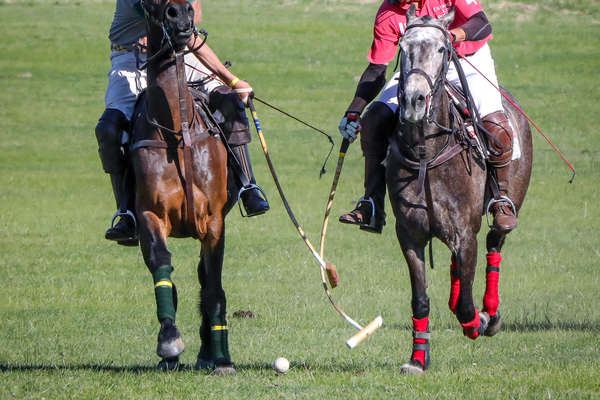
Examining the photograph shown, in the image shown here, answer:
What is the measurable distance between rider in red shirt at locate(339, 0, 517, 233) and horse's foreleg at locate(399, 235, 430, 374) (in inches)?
25.9

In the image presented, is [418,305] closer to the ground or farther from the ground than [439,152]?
closer to the ground

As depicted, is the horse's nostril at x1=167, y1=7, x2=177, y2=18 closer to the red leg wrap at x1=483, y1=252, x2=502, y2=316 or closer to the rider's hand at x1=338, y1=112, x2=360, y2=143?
the rider's hand at x1=338, y1=112, x2=360, y2=143

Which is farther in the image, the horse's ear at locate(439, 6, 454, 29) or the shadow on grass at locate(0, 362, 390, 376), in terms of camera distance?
the shadow on grass at locate(0, 362, 390, 376)

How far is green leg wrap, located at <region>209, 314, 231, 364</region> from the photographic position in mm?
9188

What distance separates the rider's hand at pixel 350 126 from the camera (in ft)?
31.6

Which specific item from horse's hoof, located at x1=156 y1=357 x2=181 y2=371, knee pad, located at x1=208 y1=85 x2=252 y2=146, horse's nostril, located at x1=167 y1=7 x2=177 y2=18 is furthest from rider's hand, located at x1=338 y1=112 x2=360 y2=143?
horse's hoof, located at x1=156 y1=357 x2=181 y2=371

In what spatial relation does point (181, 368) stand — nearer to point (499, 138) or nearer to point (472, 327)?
point (472, 327)

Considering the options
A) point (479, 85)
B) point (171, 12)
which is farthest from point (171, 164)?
point (479, 85)

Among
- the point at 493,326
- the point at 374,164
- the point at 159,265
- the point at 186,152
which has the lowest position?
the point at 493,326

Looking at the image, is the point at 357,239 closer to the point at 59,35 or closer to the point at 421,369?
the point at 421,369

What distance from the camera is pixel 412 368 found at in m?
8.96

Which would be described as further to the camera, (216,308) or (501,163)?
(501,163)

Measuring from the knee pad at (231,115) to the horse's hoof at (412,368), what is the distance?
2.33 meters

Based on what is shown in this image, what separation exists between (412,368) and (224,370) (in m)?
1.55
